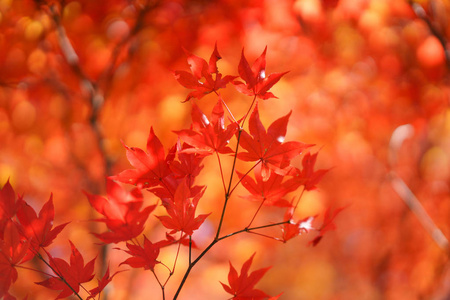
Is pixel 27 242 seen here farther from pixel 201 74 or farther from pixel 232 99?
pixel 232 99

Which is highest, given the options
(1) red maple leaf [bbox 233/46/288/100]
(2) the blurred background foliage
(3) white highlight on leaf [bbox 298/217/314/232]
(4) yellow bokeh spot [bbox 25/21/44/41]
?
(1) red maple leaf [bbox 233/46/288/100]

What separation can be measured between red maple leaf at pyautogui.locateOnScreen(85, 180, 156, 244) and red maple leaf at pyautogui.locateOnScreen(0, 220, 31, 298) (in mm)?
117

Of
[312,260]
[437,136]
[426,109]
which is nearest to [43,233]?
[426,109]

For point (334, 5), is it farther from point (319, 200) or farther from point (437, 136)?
point (437, 136)

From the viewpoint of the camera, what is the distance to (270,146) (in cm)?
56

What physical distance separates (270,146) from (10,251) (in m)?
0.38

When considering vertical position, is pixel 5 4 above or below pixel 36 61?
above

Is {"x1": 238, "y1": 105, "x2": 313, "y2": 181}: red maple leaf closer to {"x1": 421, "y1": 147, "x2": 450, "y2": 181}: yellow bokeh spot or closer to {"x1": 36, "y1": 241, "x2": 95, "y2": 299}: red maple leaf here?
{"x1": 36, "y1": 241, "x2": 95, "y2": 299}: red maple leaf

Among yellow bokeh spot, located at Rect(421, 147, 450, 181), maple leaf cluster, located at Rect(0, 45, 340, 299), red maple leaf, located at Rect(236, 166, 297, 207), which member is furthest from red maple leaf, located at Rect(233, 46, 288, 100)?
yellow bokeh spot, located at Rect(421, 147, 450, 181)

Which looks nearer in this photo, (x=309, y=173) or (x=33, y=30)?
(x=309, y=173)

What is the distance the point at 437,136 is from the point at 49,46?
2378mm

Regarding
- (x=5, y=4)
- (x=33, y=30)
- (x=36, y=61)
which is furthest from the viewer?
(x=36, y=61)

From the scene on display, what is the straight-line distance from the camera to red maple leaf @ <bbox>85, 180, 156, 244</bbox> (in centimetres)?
48

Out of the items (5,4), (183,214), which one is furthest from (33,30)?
(183,214)
